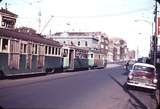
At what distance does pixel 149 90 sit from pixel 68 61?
1912 cm

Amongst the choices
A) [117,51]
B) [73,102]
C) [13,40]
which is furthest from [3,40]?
[117,51]

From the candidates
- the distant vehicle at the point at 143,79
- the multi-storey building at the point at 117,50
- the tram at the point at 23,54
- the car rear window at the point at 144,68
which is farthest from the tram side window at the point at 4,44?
the multi-storey building at the point at 117,50

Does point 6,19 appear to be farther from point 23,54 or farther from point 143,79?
point 143,79

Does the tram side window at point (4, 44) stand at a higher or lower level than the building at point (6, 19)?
lower

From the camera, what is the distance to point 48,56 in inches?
1249

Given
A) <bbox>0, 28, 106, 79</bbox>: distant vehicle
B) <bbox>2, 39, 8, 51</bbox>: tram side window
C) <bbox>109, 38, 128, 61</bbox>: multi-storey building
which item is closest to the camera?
<bbox>2, 39, 8, 51</bbox>: tram side window

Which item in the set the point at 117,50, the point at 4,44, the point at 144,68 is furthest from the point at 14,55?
the point at 117,50

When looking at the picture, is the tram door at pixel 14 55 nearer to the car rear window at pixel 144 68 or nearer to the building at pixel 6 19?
the car rear window at pixel 144 68

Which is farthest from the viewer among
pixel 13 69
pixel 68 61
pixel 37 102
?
pixel 68 61

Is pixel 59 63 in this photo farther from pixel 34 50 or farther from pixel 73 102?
pixel 73 102

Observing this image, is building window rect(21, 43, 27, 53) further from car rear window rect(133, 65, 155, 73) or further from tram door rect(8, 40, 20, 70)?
car rear window rect(133, 65, 155, 73)

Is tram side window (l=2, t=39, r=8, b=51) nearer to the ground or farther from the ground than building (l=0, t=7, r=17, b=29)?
nearer to the ground

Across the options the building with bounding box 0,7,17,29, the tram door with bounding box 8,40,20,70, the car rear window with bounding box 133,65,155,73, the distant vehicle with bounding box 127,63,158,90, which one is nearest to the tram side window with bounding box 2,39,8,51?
the tram door with bounding box 8,40,20,70

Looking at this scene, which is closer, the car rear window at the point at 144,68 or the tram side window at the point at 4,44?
the car rear window at the point at 144,68
